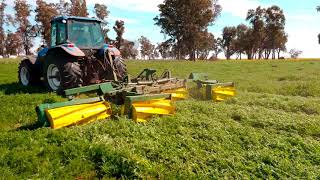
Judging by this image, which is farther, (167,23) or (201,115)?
(167,23)

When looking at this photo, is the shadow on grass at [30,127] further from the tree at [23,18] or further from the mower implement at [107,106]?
the tree at [23,18]

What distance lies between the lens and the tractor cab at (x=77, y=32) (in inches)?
411

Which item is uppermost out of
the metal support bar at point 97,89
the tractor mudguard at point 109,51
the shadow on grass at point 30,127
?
the tractor mudguard at point 109,51

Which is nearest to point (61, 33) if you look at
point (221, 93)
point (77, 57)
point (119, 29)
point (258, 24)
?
point (77, 57)

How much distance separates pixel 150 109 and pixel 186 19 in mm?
42988

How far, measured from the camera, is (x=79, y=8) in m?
49.8

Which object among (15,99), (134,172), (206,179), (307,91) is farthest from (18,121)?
(307,91)

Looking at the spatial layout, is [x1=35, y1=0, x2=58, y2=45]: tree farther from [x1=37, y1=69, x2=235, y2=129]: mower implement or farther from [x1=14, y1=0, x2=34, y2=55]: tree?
[x1=37, y1=69, x2=235, y2=129]: mower implement

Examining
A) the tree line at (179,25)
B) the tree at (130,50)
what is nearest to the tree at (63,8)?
the tree line at (179,25)

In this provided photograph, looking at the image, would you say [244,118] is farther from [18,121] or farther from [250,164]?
[18,121]

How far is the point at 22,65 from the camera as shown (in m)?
12.2

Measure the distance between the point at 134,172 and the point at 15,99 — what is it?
16.7 ft

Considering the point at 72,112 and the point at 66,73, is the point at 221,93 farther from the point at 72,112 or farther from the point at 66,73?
the point at 72,112

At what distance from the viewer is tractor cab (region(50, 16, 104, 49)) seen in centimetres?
1044
